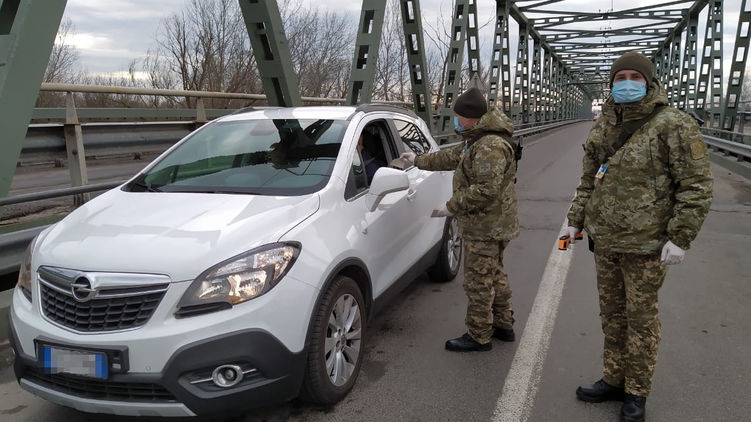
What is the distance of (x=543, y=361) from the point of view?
3.62 meters

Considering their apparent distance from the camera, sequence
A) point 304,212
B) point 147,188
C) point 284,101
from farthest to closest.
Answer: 1. point 284,101
2. point 147,188
3. point 304,212

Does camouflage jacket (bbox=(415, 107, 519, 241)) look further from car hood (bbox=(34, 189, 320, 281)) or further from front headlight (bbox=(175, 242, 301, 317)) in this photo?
front headlight (bbox=(175, 242, 301, 317))

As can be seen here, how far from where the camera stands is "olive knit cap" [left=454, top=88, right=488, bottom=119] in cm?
364

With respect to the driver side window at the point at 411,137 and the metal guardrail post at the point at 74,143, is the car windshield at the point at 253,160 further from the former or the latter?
the metal guardrail post at the point at 74,143

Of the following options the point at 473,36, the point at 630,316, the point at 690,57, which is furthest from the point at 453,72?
the point at 690,57

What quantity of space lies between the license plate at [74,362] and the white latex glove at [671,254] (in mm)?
2620

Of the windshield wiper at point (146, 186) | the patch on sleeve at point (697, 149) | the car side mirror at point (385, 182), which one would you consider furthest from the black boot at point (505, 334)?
the windshield wiper at point (146, 186)

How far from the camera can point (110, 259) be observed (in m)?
2.52

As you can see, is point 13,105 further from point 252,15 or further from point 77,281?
point 252,15

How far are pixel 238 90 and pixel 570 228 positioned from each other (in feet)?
64.8

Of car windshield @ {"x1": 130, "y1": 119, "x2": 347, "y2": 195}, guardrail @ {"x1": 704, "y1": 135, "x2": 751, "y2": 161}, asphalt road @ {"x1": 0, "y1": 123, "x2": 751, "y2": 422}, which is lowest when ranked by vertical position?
guardrail @ {"x1": 704, "y1": 135, "x2": 751, "y2": 161}

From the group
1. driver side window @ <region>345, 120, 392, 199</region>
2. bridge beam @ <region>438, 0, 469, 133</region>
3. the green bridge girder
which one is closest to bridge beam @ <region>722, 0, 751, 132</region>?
the green bridge girder

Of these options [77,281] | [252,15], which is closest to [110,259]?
[77,281]

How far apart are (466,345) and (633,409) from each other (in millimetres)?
1172
